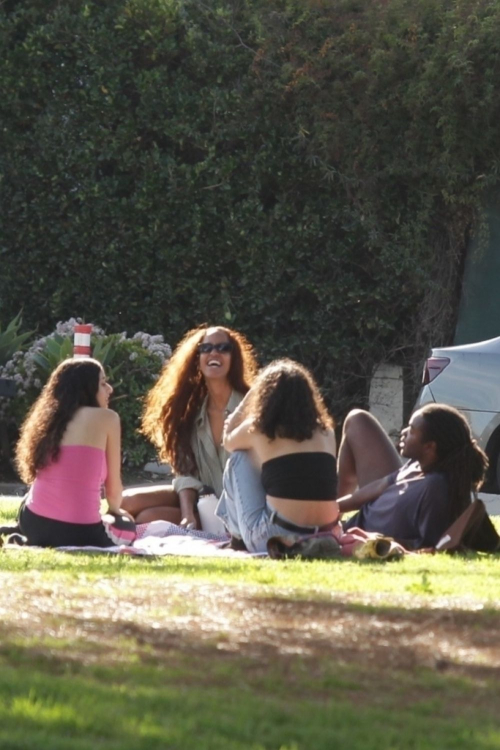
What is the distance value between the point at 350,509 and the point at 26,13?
28.4 ft

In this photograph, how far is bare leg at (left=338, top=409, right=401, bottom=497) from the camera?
817cm

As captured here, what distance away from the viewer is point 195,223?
14695 mm

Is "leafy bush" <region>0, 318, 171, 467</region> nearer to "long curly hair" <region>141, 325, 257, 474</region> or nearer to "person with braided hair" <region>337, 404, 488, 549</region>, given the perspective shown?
"long curly hair" <region>141, 325, 257, 474</region>

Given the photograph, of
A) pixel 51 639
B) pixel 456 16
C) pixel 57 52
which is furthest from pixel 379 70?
pixel 51 639

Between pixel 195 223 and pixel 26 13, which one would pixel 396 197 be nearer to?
pixel 195 223

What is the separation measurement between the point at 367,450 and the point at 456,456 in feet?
3.28

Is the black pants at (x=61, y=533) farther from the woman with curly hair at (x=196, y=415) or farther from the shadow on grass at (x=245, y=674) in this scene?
the shadow on grass at (x=245, y=674)

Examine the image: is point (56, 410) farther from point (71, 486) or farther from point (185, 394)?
point (185, 394)

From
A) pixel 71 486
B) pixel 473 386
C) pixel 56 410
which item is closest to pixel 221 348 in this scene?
pixel 56 410

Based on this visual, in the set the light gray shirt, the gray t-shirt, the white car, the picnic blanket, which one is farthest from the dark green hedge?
the gray t-shirt

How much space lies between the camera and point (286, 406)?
7016mm

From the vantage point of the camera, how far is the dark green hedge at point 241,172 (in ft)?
→ 47.6

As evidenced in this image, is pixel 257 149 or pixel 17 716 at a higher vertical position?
pixel 257 149

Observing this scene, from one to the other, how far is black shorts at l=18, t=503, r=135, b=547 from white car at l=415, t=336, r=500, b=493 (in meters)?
4.11
